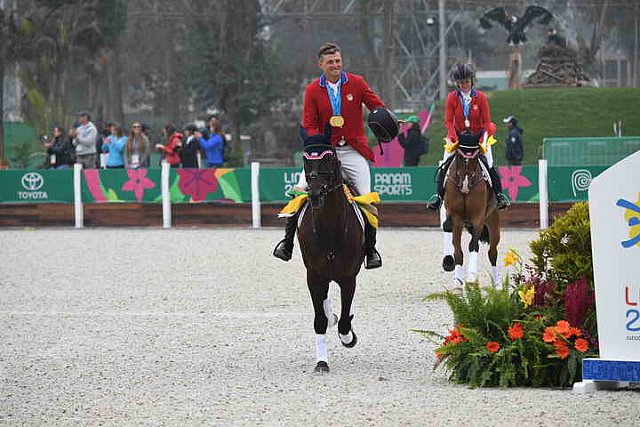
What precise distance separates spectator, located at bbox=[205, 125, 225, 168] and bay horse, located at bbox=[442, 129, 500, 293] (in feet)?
46.3

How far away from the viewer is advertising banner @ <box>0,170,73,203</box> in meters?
28.1

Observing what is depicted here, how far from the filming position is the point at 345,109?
10.9 meters

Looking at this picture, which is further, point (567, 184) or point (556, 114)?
point (556, 114)

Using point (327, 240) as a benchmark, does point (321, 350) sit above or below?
below

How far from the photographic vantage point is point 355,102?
1092cm

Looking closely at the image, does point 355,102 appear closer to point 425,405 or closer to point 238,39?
point 425,405

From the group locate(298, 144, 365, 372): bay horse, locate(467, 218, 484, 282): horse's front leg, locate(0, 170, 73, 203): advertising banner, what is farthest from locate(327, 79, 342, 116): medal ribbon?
locate(0, 170, 73, 203): advertising banner

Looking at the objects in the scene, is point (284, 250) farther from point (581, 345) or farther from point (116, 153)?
point (116, 153)

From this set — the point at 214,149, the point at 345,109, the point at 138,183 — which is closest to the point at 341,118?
the point at 345,109

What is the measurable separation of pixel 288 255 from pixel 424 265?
309 inches

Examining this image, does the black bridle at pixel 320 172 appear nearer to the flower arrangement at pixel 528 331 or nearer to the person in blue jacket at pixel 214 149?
the flower arrangement at pixel 528 331

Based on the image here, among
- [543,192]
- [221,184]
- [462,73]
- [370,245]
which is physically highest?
[462,73]

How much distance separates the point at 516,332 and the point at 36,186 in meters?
20.4

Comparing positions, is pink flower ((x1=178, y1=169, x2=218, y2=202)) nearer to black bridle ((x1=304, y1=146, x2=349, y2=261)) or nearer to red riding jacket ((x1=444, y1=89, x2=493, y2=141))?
red riding jacket ((x1=444, y1=89, x2=493, y2=141))
